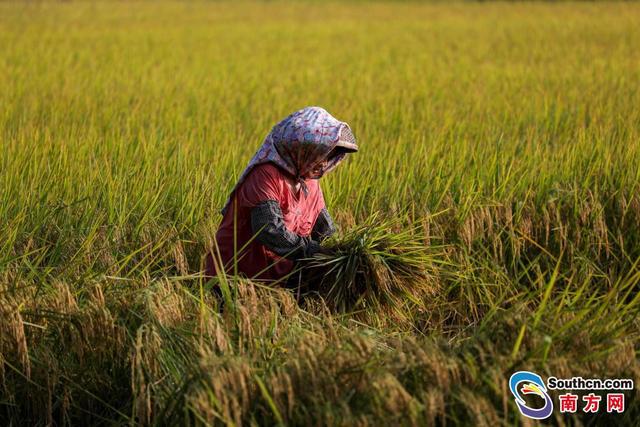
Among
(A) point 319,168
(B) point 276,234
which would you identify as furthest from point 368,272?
(A) point 319,168

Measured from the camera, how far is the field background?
2.19 meters

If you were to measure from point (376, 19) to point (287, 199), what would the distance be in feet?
40.1

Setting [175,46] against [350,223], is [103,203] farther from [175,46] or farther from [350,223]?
[175,46]

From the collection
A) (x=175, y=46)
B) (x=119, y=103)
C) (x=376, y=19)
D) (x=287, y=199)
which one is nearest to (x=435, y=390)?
(x=287, y=199)

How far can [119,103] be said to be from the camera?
611 centimetres

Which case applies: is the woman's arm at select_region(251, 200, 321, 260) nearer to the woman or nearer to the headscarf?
the woman

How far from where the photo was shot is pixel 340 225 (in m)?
3.42

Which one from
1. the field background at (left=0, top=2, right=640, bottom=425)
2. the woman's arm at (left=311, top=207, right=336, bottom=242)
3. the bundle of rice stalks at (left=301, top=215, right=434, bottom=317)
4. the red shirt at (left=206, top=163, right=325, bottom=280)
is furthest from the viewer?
the woman's arm at (left=311, top=207, right=336, bottom=242)

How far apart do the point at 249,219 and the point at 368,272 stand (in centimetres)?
42

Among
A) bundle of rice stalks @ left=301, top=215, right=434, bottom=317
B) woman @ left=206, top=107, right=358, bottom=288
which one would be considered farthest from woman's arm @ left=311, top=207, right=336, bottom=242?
bundle of rice stalks @ left=301, top=215, right=434, bottom=317

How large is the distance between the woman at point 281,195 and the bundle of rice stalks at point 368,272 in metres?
0.07

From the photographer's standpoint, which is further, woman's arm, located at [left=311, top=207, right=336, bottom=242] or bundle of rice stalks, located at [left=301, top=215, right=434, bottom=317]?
woman's arm, located at [left=311, top=207, right=336, bottom=242]

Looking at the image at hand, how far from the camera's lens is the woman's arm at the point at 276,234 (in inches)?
110

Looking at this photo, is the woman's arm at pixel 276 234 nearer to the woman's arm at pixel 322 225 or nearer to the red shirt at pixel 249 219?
the red shirt at pixel 249 219
